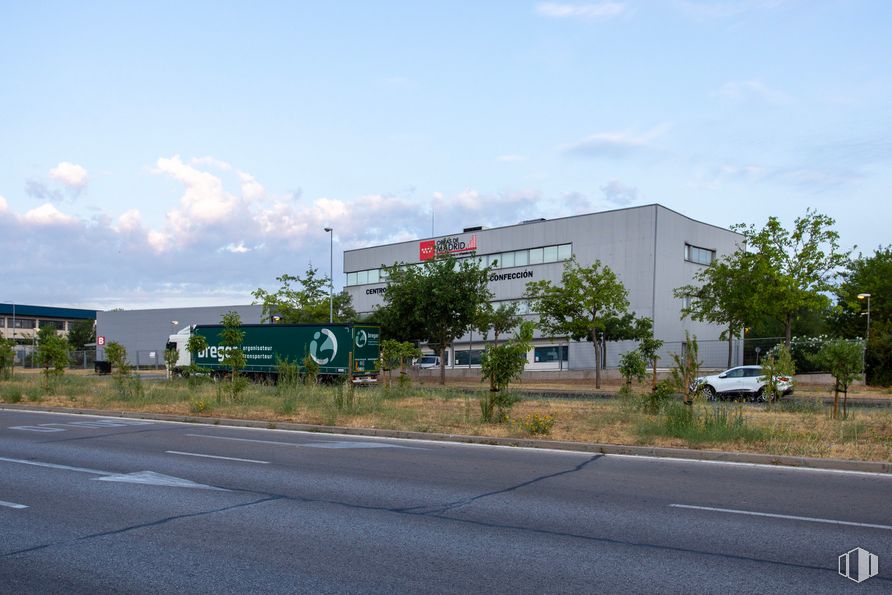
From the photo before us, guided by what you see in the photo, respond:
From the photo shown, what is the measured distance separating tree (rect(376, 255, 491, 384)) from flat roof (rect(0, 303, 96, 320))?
76.7 metres

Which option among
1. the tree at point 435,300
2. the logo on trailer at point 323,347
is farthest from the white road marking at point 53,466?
the tree at point 435,300

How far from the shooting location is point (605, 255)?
189 feet

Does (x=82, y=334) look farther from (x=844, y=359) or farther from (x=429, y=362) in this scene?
(x=844, y=359)

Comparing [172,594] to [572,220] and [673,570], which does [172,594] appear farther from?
[572,220]

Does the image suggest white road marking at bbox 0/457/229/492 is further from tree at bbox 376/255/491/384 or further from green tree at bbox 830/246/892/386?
green tree at bbox 830/246/892/386

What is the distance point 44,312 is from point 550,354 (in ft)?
275

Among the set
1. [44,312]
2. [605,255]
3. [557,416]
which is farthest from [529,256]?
[44,312]

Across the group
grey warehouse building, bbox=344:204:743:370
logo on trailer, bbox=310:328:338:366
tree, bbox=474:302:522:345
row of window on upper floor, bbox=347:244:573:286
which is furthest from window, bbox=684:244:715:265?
logo on trailer, bbox=310:328:338:366

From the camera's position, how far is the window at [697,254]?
58.8 meters

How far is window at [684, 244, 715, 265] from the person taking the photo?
5881 cm

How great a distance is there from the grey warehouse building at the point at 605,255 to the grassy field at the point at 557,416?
28281 millimetres

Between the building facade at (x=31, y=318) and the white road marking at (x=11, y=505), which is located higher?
the building facade at (x=31, y=318)

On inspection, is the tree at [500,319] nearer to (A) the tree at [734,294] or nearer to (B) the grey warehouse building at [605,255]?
(B) the grey warehouse building at [605,255]

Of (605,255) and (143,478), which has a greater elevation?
(605,255)
